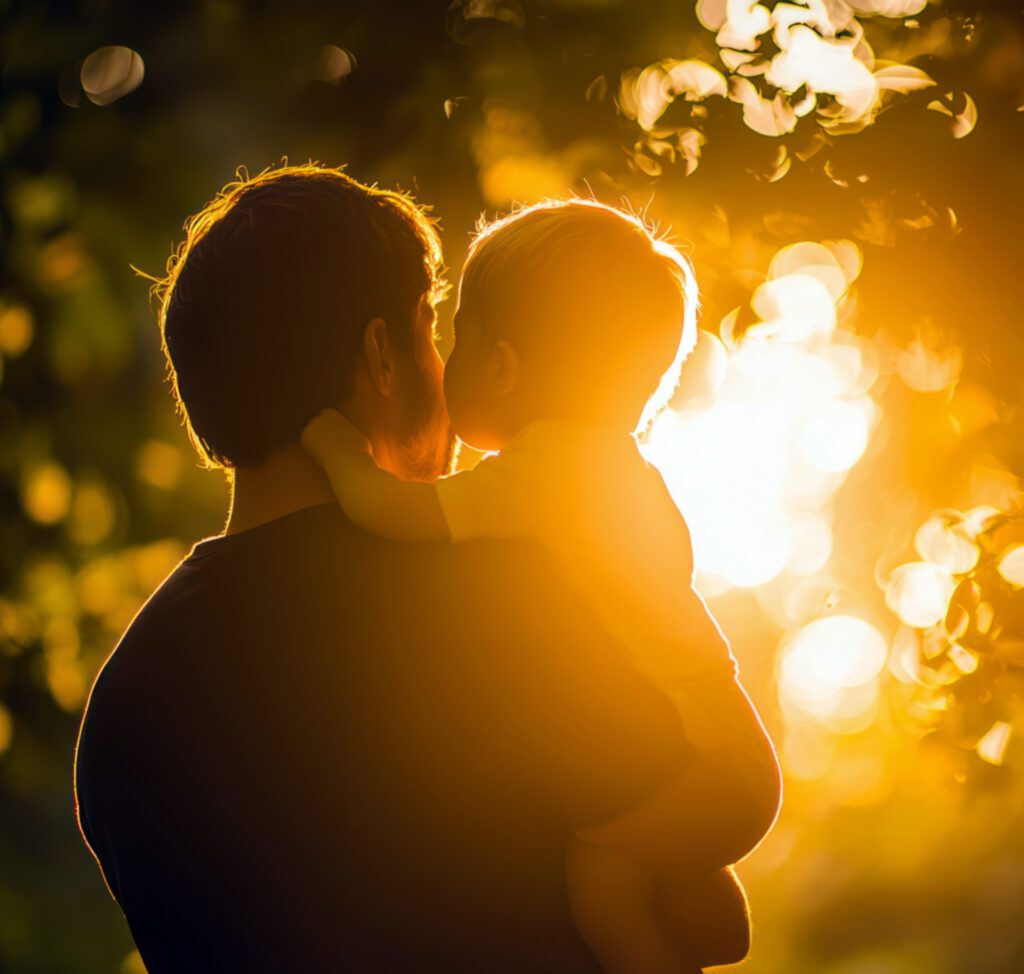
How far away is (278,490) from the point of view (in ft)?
7.72

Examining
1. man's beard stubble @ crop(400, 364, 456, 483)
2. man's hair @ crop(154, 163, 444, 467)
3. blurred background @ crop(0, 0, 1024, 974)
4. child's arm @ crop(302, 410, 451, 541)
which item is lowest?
blurred background @ crop(0, 0, 1024, 974)

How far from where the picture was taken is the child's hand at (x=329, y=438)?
91.4 inches

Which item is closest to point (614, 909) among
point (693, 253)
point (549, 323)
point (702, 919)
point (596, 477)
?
point (702, 919)

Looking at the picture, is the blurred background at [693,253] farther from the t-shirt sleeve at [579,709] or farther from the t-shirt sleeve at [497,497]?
the t-shirt sleeve at [579,709]

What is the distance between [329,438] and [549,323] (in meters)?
0.57

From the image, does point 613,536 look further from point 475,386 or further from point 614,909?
point 614,909

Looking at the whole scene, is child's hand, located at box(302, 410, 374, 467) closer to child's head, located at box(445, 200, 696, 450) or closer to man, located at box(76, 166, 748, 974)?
man, located at box(76, 166, 748, 974)

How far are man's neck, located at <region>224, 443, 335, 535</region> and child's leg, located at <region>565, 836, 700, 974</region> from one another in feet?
2.29

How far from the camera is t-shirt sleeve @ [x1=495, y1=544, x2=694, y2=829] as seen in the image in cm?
211

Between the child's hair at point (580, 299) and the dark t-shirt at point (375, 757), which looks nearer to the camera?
the dark t-shirt at point (375, 757)

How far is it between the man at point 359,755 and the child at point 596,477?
3.5 inches

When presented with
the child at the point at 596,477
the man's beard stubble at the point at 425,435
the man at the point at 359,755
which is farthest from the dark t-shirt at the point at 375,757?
the man's beard stubble at the point at 425,435

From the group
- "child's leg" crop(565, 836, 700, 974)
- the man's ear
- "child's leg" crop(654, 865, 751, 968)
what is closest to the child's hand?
the man's ear

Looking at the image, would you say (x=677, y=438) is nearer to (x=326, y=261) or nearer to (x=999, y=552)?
(x=999, y=552)
